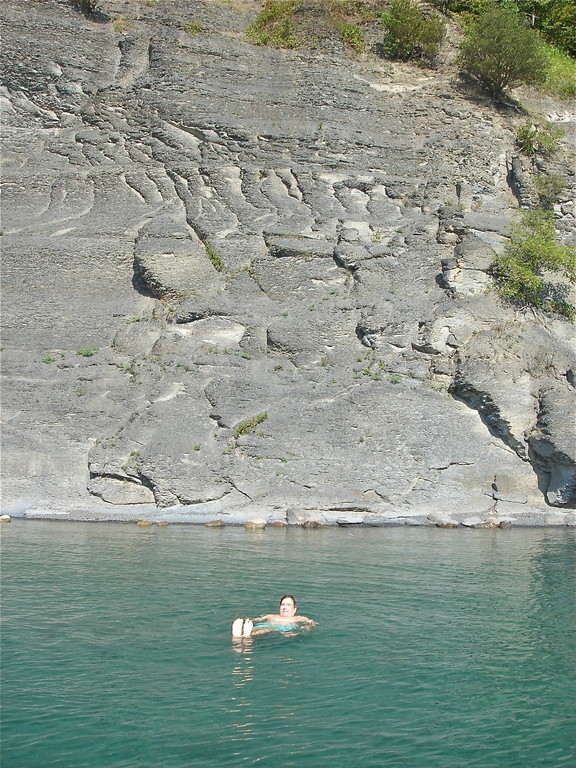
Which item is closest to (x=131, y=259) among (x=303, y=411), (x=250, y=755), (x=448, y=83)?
(x=303, y=411)

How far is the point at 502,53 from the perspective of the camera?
110ft

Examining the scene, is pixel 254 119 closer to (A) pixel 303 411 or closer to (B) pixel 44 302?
(B) pixel 44 302

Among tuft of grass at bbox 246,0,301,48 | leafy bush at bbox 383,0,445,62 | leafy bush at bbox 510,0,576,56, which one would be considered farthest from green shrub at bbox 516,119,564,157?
leafy bush at bbox 510,0,576,56

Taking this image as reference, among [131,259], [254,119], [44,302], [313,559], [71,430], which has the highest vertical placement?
[254,119]

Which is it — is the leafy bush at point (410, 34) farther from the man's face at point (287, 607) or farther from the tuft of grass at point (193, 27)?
the man's face at point (287, 607)

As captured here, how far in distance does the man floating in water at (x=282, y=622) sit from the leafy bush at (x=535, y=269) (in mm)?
17600

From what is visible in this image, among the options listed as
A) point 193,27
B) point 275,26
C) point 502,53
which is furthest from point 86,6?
point 502,53

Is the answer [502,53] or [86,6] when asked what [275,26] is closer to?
[86,6]

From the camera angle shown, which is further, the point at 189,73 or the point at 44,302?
the point at 189,73

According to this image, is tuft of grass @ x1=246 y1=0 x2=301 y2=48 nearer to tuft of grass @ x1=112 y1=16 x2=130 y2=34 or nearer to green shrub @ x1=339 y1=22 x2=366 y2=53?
green shrub @ x1=339 y1=22 x2=366 y2=53

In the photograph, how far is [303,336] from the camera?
24156 millimetres

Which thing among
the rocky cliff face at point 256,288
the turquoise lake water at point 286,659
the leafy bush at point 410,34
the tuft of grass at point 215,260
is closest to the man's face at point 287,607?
the turquoise lake water at point 286,659

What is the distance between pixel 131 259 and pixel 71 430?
7815 mm

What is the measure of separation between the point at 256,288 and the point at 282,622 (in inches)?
659
